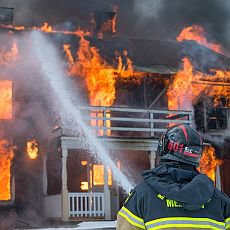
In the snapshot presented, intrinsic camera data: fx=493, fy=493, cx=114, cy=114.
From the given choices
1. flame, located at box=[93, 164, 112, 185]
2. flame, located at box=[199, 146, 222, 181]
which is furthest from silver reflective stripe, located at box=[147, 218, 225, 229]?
flame, located at box=[199, 146, 222, 181]

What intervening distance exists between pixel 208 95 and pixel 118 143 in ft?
16.1

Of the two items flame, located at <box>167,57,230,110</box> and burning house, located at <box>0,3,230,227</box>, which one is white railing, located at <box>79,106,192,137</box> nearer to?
burning house, located at <box>0,3,230,227</box>

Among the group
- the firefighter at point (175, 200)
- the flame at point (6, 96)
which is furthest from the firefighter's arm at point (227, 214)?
the flame at point (6, 96)

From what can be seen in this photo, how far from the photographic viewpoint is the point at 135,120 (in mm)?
15977

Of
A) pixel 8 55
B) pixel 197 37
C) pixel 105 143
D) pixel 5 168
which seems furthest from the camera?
pixel 197 37

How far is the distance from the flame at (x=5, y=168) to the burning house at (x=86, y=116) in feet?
0.10

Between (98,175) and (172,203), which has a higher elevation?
(172,203)

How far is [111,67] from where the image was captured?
16.6 metres

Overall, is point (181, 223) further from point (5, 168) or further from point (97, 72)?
point (97, 72)

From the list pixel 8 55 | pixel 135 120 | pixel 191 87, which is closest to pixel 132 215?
pixel 135 120

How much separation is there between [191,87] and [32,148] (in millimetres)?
6237

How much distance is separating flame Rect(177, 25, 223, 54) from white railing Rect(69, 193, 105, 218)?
973cm

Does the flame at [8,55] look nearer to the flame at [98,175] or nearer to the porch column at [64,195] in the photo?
the porch column at [64,195]

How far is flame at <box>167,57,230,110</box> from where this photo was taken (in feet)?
58.0
